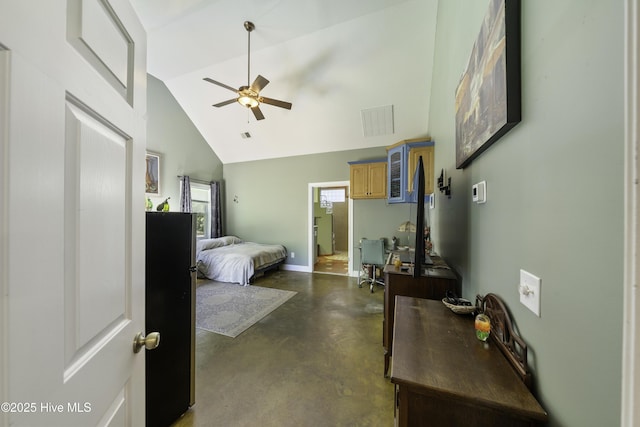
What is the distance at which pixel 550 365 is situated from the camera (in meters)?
0.62

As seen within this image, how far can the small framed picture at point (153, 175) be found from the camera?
420 cm

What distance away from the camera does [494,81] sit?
0.89 m

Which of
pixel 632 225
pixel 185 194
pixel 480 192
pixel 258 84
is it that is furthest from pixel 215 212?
pixel 632 225

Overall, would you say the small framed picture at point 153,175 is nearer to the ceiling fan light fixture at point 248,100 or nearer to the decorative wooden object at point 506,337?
the ceiling fan light fixture at point 248,100

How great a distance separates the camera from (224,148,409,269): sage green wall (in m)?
4.65

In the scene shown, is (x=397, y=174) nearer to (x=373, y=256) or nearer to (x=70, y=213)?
(x=373, y=256)

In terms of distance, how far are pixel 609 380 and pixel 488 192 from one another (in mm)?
785

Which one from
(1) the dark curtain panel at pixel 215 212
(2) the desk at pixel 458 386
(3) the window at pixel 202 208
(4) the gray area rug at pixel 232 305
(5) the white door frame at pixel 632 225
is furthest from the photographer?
(1) the dark curtain panel at pixel 215 212

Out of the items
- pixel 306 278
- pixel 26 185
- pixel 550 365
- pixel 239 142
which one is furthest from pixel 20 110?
pixel 239 142

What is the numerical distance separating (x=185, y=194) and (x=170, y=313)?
4046mm

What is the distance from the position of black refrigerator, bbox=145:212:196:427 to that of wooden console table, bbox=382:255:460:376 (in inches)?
57.0

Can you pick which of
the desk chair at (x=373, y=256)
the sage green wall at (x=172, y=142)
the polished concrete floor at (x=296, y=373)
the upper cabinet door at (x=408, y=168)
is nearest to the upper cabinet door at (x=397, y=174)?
the upper cabinet door at (x=408, y=168)

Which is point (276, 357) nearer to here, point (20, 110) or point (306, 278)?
point (20, 110)

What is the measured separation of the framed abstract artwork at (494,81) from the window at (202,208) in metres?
5.54
